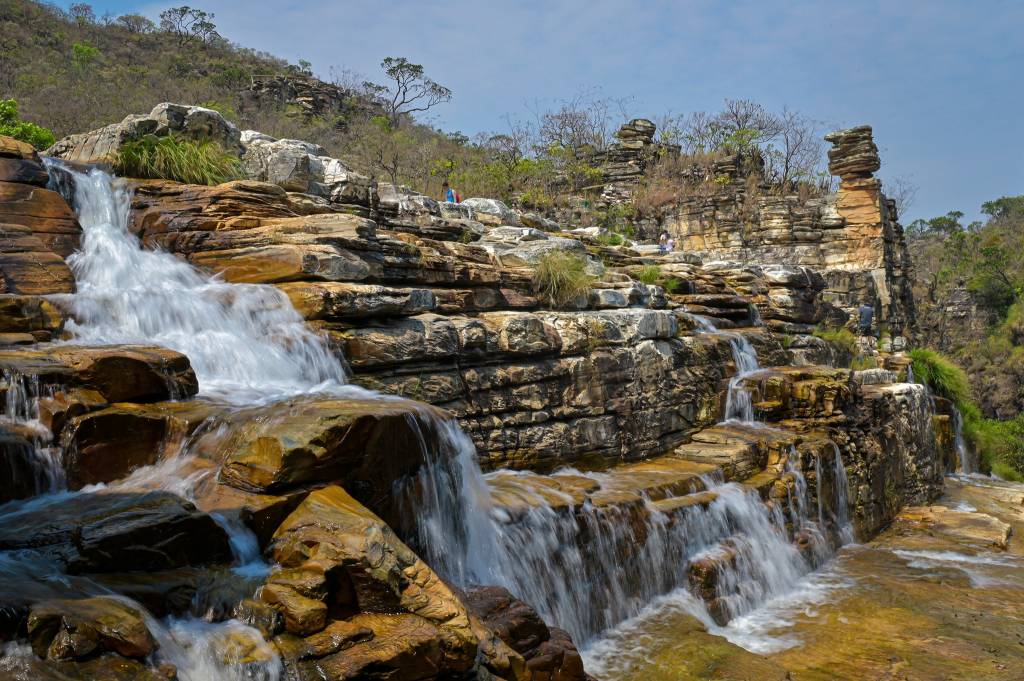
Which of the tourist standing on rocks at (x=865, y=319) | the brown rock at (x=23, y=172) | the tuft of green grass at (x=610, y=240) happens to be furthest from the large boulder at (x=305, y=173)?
the tourist standing on rocks at (x=865, y=319)

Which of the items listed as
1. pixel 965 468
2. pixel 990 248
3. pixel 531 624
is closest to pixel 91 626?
pixel 531 624

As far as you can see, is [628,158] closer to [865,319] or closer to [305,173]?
[865,319]

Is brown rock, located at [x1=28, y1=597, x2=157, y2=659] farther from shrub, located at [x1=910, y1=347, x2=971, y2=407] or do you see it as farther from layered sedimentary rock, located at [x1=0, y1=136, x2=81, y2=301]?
shrub, located at [x1=910, y1=347, x2=971, y2=407]

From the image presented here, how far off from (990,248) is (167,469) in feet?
102

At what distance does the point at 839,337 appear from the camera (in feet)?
49.8

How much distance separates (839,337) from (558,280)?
885 cm

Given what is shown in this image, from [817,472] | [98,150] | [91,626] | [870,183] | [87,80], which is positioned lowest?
[817,472]

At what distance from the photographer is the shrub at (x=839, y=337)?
14.8 m

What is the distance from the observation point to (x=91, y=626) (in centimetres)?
263

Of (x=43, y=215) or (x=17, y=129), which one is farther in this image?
(x=17, y=129)

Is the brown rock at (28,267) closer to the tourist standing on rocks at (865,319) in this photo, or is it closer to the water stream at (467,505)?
the water stream at (467,505)

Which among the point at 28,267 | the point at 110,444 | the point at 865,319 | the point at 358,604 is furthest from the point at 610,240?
the point at 358,604

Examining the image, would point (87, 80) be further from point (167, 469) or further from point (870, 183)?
point (870, 183)

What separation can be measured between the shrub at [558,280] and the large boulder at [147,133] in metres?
4.73
